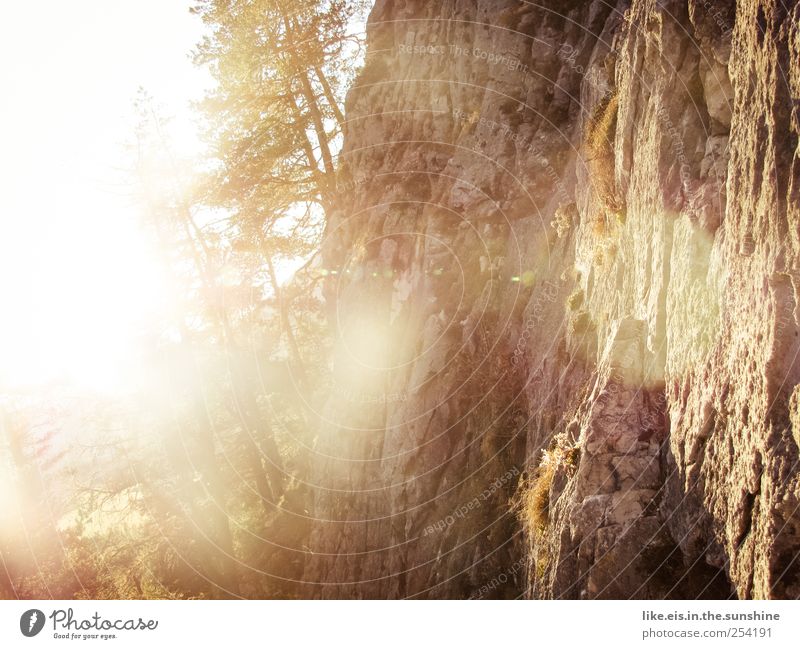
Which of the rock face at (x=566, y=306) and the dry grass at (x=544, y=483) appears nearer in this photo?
the rock face at (x=566, y=306)

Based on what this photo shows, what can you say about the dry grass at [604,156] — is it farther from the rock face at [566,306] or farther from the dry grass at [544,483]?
the dry grass at [544,483]

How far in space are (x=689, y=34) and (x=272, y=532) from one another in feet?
54.7

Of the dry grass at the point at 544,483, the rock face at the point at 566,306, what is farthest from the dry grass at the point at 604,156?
the dry grass at the point at 544,483

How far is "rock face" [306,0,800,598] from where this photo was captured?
5250 millimetres

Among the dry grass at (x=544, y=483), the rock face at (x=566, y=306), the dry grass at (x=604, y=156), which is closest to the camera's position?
the rock face at (x=566, y=306)

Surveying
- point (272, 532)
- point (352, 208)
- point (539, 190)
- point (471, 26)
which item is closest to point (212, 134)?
point (352, 208)

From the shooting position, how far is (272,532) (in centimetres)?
1820

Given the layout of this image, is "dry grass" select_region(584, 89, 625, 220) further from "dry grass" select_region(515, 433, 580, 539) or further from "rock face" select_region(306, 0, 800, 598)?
"dry grass" select_region(515, 433, 580, 539)

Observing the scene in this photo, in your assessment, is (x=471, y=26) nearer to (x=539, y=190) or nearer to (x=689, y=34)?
(x=539, y=190)

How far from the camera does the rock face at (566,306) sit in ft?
17.2

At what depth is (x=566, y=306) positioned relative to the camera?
10773mm

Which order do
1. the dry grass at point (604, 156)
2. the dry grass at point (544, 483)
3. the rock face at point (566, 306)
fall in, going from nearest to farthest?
1. the rock face at point (566, 306)
2. the dry grass at point (544, 483)
3. the dry grass at point (604, 156)

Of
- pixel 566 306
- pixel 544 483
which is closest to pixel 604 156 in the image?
pixel 566 306

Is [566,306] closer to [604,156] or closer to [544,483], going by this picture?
[604,156]
